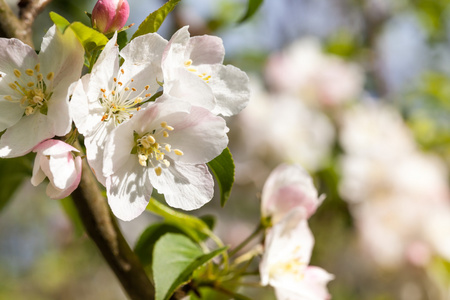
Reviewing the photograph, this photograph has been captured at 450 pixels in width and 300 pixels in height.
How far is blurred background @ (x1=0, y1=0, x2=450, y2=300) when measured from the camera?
1.96 m

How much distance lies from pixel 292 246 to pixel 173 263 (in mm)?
225

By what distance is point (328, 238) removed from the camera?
94.0 inches

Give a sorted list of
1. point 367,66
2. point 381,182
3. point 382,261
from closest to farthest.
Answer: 1. point 382,261
2. point 381,182
3. point 367,66

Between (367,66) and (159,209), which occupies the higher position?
(159,209)

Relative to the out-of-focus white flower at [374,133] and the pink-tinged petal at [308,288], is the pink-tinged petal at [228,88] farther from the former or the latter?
the out-of-focus white flower at [374,133]

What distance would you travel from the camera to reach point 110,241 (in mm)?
691

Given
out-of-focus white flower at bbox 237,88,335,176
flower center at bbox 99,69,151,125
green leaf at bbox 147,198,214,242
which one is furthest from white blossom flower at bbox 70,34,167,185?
out-of-focus white flower at bbox 237,88,335,176

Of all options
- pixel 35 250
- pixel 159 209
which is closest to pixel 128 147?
pixel 159 209

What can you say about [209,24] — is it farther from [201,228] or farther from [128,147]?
[128,147]

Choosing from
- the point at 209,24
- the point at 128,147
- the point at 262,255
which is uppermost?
the point at 128,147

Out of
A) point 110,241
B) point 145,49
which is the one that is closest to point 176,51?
point 145,49

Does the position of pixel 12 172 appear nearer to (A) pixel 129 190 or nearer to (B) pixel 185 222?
(B) pixel 185 222

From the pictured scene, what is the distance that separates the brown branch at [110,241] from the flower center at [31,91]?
0.11 meters

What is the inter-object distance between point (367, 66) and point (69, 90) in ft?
8.58
